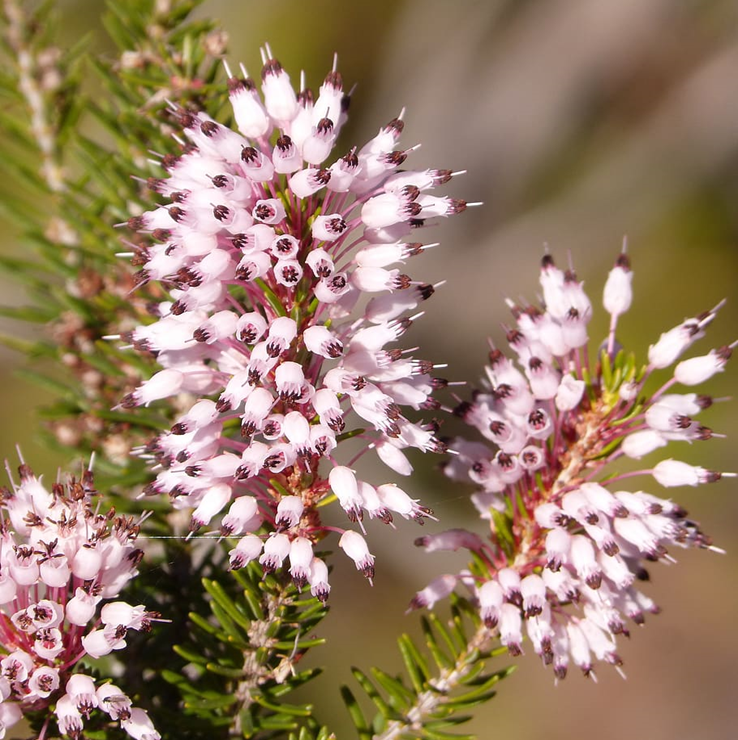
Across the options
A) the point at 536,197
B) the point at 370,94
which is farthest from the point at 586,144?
the point at 370,94

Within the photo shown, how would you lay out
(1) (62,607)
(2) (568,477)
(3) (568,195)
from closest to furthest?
(1) (62,607) < (2) (568,477) < (3) (568,195)

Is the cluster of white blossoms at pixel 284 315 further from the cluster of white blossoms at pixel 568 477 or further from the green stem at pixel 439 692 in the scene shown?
the green stem at pixel 439 692

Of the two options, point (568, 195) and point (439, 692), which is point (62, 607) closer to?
point (439, 692)

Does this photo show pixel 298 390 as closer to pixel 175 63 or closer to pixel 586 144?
pixel 175 63

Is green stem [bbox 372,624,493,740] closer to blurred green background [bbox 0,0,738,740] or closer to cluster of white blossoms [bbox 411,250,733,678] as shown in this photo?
cluster of white blossoms [bbox 411,250,733,678]

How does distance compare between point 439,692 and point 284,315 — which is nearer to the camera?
point 284,315

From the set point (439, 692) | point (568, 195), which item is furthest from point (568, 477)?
point (568, 195)

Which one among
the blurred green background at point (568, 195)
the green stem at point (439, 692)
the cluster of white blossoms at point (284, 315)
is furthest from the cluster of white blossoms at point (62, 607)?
the blurred green background at point (568, 195)
